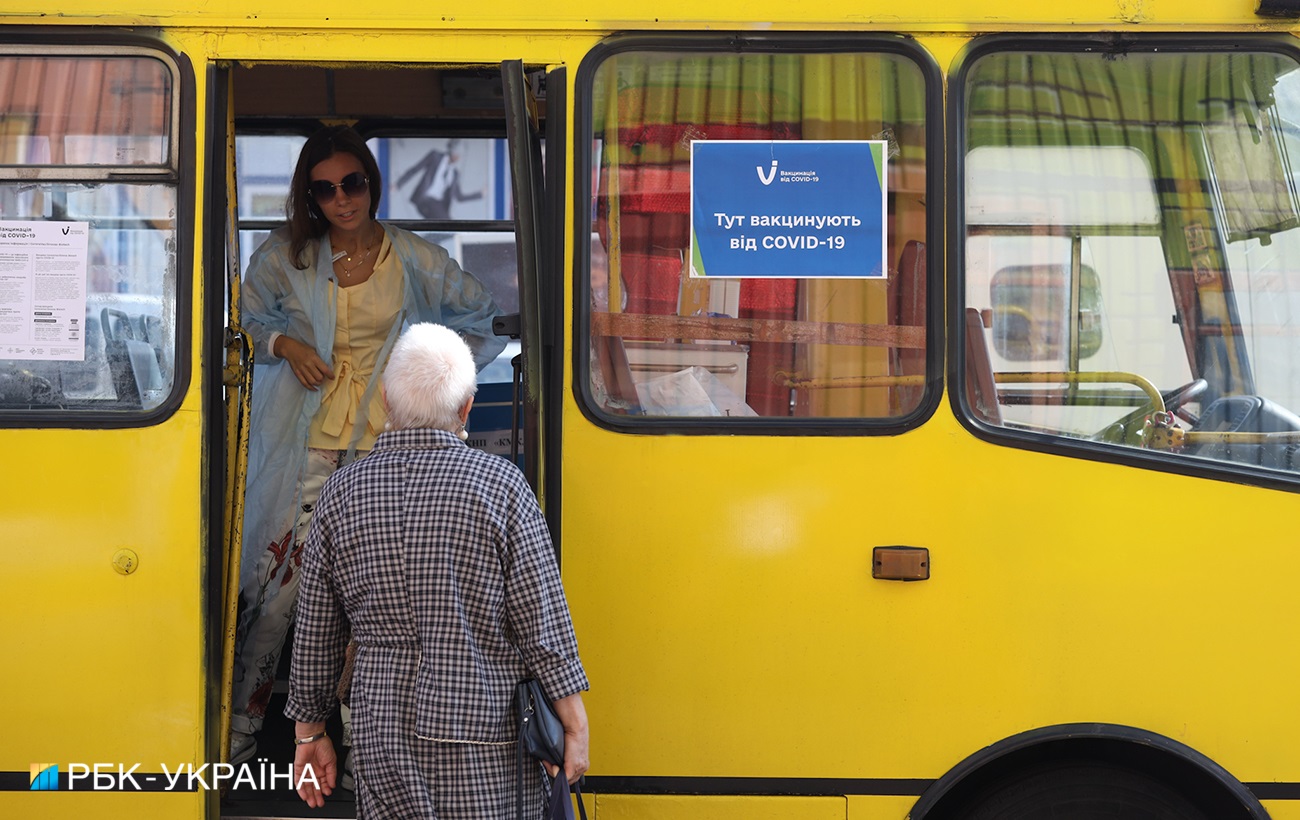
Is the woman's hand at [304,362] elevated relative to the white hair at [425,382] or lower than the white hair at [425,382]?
elevated

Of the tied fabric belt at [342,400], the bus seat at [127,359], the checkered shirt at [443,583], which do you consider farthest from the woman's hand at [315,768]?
the tied fabric belt at [342,400]

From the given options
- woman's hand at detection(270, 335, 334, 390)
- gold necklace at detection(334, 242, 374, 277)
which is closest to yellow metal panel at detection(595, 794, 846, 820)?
woman's hand at detection(270, 335, 334, 390)

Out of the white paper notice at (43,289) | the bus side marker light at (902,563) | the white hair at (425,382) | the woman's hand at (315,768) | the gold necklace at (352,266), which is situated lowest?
the woman's hand at (315,768)

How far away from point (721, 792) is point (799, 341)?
1.20 m

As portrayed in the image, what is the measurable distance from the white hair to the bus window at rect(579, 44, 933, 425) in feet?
1.82

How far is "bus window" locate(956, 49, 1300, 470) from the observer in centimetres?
301

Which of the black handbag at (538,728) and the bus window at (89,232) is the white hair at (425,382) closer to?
the black handbag at (538,728)

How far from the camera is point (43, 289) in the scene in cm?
301

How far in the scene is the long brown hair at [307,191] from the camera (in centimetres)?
363

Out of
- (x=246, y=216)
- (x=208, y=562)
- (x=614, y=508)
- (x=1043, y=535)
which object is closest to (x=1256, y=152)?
(x=1043, y=535)

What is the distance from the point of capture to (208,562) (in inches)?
118

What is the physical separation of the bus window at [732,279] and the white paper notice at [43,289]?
4.36ft

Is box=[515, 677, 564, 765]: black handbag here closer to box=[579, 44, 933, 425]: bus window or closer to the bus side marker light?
box=[579, 44, 933, 425]: bus window

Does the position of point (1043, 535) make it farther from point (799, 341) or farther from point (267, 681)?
point (267, 681)
